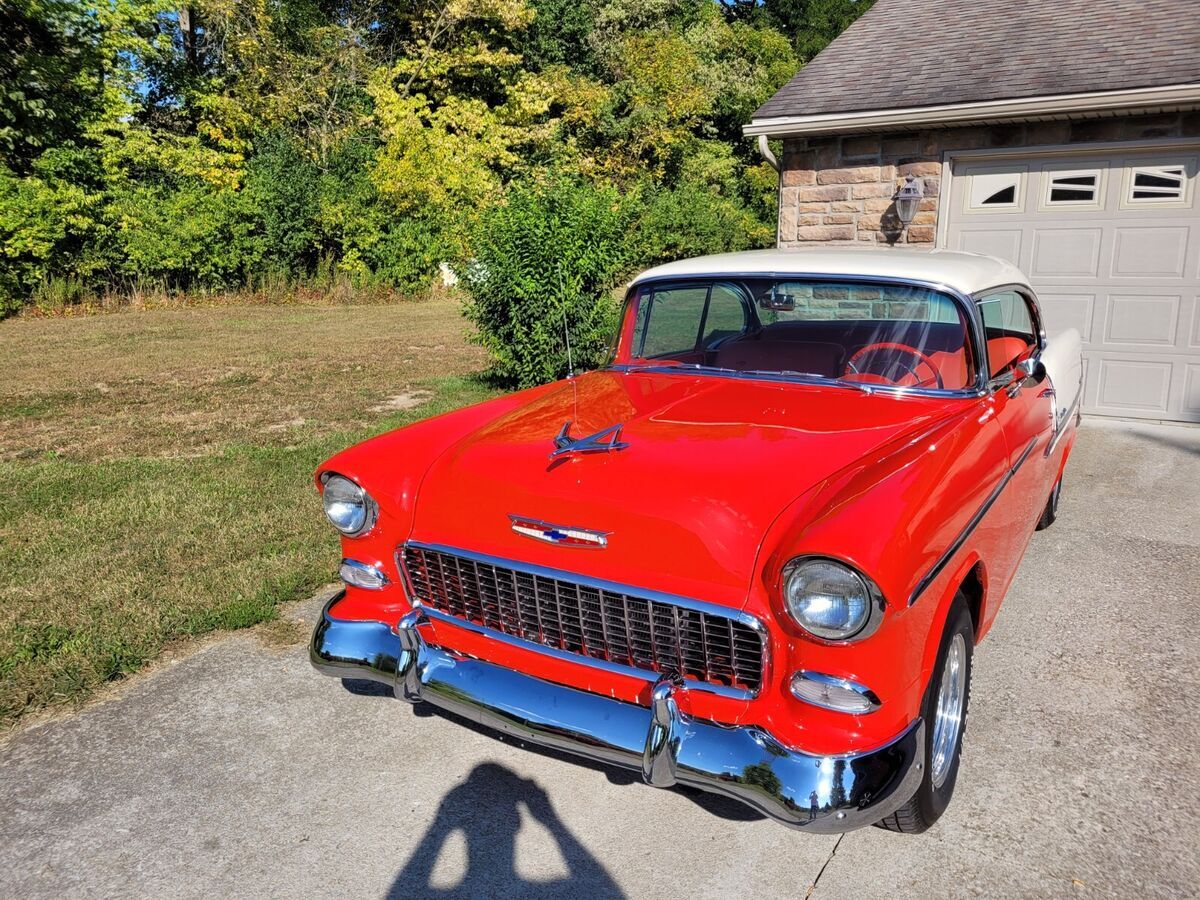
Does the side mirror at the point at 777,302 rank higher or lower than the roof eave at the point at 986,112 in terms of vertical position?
lower

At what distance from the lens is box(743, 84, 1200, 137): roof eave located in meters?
7.28

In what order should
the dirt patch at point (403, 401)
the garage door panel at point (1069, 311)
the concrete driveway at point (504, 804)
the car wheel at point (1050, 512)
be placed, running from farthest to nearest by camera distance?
the dirt patch at point (403, 401)
the garage door panel at point (1069, 311)
the car wheel at point (1050, 512)
the concrete driveway at point (504, 804)

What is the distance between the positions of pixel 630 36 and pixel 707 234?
28.4 ft

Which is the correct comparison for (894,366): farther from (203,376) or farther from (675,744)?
(203,376)

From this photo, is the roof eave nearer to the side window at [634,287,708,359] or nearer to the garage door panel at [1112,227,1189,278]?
the garage door panel at [1112,227,1189,278]

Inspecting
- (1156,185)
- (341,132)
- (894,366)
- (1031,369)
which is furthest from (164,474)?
(341,132)

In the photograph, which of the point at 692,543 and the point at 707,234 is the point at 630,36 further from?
the point at 692,543

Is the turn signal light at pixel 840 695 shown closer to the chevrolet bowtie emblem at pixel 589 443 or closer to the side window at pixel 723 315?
the chevrolet bowtie emblem at pixel 589 443

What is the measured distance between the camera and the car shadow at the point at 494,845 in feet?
8.36

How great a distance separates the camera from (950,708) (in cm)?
289

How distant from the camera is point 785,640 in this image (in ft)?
A: 7.76

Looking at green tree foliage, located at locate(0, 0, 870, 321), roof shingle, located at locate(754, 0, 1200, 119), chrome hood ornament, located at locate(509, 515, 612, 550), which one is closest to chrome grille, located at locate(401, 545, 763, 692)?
chrome hood ornament, located at locate(509, 515, 612, 550)

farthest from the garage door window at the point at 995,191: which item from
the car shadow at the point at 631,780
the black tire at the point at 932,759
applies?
the car shadow at the point at 631,780

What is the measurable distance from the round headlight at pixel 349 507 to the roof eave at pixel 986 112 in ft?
23.0
